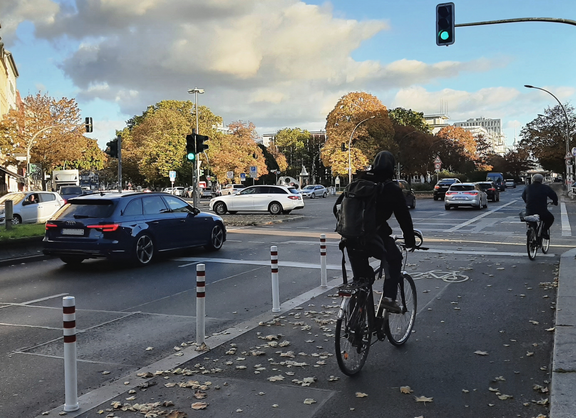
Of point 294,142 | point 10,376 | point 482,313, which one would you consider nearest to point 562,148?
point 482,313

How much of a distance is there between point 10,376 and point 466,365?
13.0 feet

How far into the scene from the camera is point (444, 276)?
9.98m

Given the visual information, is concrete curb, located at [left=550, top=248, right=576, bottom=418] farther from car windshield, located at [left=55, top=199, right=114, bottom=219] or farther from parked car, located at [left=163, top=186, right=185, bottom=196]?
parked car, located at [left=163, top=186, right=185, bottom=196]

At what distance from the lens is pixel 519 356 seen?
214 inches

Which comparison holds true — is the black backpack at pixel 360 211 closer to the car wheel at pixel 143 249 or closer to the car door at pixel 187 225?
the car wheel at pixel 143 249

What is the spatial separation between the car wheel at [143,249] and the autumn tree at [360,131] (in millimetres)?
56946

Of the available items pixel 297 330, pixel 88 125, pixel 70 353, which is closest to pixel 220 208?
pixel 88 125

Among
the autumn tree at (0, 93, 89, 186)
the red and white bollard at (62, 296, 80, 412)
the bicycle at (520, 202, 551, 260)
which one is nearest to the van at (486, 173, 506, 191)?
the autumn tree at (0, 93, 89, 186)

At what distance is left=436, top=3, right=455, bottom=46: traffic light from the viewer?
15211mm

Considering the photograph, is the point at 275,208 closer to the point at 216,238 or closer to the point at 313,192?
the point at 216,238

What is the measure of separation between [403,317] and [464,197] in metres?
26.8

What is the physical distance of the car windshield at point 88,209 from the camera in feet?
37.2

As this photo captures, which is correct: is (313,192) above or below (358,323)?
above

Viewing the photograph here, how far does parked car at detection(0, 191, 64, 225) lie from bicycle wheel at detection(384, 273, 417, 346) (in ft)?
64.3
